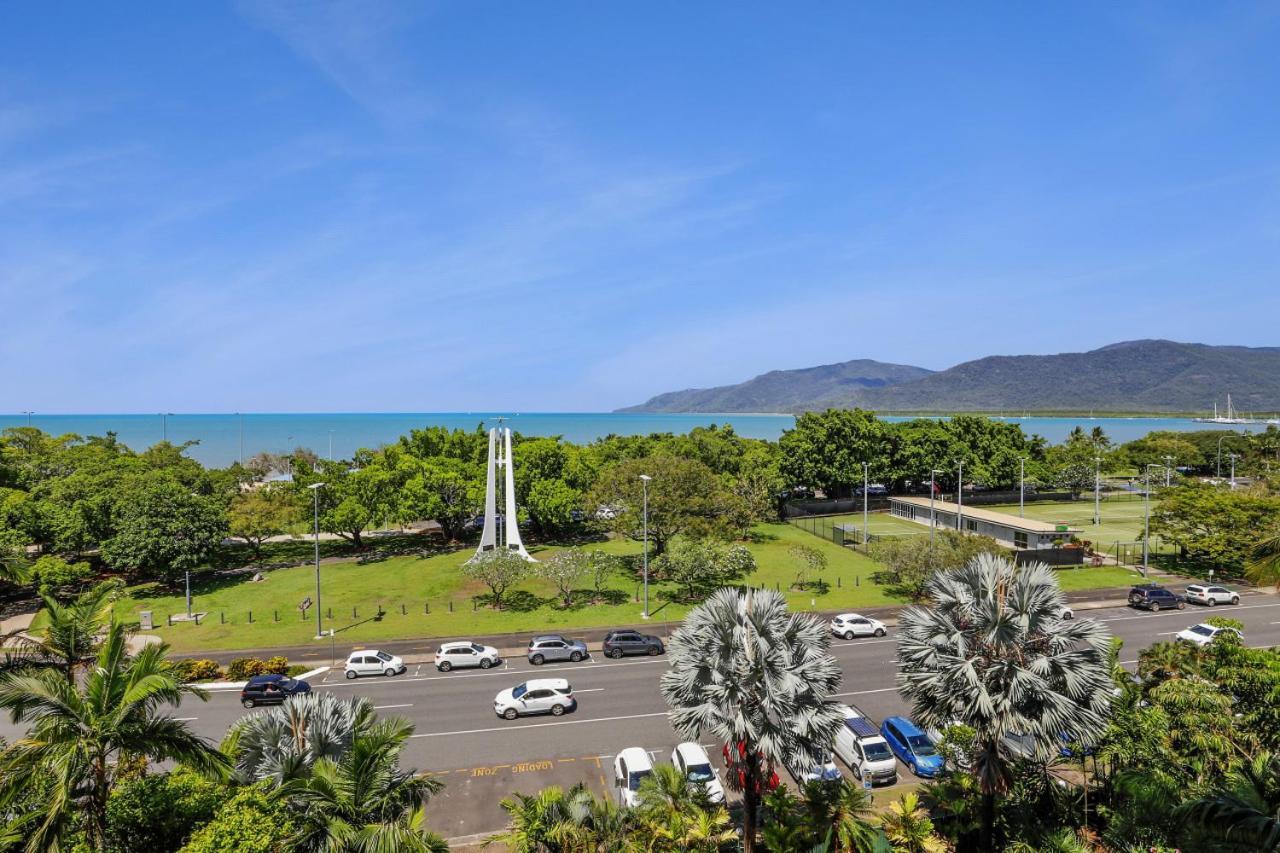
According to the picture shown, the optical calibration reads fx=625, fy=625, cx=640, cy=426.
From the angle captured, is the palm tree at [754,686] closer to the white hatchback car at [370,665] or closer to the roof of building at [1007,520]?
the white hatchback car at [370,665]

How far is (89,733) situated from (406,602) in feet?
107

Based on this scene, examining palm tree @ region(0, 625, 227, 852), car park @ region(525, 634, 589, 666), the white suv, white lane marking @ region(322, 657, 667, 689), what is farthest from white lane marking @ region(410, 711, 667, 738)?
the white suv

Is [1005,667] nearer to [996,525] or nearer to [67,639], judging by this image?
[67,639]

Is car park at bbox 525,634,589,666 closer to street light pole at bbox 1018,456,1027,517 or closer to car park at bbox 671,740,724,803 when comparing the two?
car park at bbox 671,740,724,803

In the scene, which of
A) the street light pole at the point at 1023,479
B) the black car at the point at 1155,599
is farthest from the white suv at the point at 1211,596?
the street light pole at the point at 1023,479

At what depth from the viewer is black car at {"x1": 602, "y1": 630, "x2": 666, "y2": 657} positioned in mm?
33000

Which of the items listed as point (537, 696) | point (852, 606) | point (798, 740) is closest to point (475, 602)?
point (537, 696)

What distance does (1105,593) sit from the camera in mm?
42219

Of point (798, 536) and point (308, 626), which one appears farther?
point (798, 536)

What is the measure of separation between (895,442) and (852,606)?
44.0 m

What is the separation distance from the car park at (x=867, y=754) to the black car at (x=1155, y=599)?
28.5 m

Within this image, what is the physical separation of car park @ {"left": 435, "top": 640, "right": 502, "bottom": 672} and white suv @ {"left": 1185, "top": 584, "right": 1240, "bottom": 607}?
4363 cm

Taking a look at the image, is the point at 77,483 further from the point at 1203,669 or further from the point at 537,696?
the point at 1203,669

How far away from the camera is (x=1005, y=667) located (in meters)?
13.8
